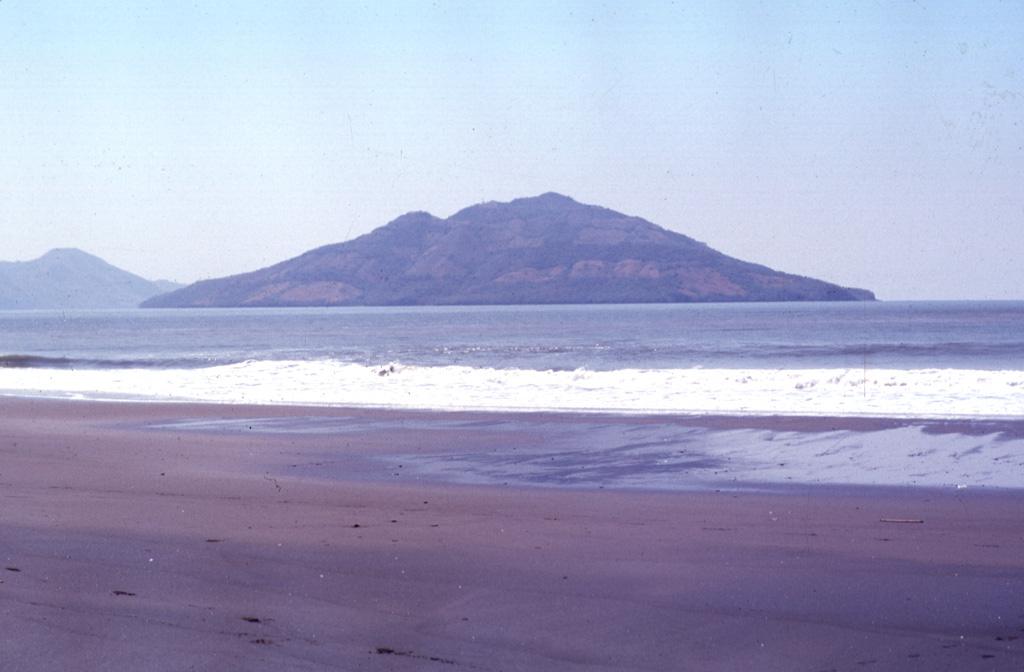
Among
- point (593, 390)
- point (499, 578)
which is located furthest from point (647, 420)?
point (499, 578)

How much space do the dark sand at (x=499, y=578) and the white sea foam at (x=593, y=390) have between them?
26.1 feet

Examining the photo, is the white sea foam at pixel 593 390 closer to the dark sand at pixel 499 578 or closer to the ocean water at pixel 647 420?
the ocean water at pixel 647 420

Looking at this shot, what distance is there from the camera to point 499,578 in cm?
539

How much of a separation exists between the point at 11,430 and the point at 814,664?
12.6 m

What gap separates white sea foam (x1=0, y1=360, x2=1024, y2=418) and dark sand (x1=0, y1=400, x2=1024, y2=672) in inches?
313

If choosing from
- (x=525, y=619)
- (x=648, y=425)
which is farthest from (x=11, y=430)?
(x=525, y=619)

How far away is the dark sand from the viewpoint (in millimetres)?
4230

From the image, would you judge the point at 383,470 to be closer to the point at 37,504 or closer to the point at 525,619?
the point at 37,504

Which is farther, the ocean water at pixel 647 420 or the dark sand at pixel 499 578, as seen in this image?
the ocean water at pixel 647 420

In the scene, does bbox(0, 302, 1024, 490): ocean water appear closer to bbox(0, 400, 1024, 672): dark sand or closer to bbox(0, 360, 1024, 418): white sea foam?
bbox(0, 360, 1024, 418): white sea foam

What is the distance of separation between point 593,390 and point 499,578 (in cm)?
1439

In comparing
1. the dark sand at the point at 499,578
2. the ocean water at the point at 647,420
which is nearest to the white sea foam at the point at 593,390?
the ocean water at the point at 647,420

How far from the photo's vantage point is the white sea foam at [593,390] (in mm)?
15812

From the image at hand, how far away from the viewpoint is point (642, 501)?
25.3 feet
